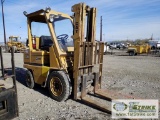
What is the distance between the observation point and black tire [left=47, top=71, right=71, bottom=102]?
5348mm

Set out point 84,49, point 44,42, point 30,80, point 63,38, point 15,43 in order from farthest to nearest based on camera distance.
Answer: point 15,43
point 30,80
point 44,42
point 63,38
point 84,49

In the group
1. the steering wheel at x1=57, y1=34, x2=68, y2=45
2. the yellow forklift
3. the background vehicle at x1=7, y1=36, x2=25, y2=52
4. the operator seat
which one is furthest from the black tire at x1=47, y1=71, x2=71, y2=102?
the background vehicle at x1=7, y1=36, x2=25, y2=52

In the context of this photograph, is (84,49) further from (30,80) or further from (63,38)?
(30,80)

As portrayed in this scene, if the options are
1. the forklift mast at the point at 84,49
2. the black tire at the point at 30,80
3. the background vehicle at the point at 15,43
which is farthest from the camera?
the background vehicle at the point at 15,43

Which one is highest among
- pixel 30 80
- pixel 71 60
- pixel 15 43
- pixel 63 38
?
pixel 15 43

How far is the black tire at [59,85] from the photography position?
535 cm

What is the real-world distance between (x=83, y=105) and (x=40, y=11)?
335cm

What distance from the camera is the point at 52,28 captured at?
5.80 metres

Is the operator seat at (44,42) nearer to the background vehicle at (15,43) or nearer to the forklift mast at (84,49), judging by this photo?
the forklift mast at (84,49)

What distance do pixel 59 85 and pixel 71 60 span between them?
0.90m

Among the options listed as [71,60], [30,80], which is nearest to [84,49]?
[71,60]

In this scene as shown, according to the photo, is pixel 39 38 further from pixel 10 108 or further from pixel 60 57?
pixel 10 108

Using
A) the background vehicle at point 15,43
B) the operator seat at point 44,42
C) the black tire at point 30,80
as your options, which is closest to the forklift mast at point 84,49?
the operator seat at point 44,42

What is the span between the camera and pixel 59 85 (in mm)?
5594
